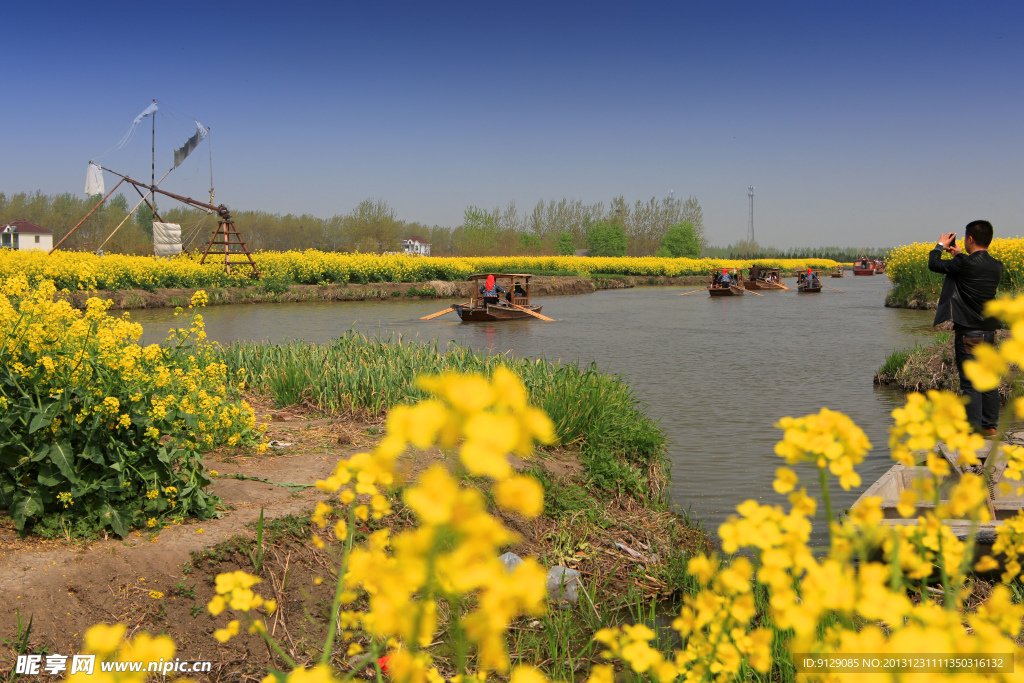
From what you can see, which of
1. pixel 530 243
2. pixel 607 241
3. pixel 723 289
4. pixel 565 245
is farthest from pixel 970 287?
pixel 607 241

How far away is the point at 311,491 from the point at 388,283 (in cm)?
2897

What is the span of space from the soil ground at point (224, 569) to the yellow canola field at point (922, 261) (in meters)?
18.1

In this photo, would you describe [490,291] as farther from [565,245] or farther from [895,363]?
[565,245]

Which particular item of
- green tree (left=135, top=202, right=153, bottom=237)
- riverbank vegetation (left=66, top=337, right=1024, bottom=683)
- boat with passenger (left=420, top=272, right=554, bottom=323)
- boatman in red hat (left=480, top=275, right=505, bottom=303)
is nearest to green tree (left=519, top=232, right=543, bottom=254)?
boat with passenger (left=420, top=272, right=554, bottom=323)

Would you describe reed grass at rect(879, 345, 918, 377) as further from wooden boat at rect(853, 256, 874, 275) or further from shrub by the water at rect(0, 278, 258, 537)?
wooden boat at rect(853, 256, 874, 275)

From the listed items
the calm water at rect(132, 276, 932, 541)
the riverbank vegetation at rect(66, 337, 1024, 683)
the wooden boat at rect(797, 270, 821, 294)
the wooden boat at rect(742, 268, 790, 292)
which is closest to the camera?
the riverbank vegetation at rect(66, 337, 1024, 683)

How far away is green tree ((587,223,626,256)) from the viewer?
283ft

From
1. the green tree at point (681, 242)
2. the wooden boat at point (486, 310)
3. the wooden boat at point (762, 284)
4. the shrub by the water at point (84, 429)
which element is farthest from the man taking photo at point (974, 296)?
the green tree at point (681, 242)

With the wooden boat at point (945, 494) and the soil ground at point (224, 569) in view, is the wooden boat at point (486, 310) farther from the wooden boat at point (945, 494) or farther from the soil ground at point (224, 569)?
the soil ground at point (224, 569)

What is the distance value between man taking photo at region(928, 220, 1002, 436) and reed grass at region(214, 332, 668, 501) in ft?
9.43

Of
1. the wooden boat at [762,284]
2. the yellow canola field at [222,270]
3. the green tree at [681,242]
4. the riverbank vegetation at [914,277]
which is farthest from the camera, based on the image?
the green tree at [681,242]

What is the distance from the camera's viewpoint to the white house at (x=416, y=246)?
107 m

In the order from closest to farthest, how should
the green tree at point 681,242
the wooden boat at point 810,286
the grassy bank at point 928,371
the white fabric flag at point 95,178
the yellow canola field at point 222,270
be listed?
the grassy bank at point 928,371
the yellow canola field at point 222,270
the white fabric flag at point 95,178
the wooden boat at point 810,286
the green tree at point 681,242

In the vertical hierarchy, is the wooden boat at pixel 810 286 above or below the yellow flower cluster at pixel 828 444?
above
